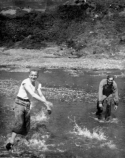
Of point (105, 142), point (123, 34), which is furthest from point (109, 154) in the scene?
point (123, 34)

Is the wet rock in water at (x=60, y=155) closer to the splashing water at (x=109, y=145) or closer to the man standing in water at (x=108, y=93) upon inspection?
the splashing water at (x=109, y=145)

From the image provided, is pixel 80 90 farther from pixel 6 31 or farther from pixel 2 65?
pixel 6 31

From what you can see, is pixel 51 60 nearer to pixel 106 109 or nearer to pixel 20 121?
pixel 106 109

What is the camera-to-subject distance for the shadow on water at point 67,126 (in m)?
6.69

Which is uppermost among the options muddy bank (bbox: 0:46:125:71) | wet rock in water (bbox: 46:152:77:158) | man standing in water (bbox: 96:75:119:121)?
man standing in water (bbox: 96:75:119:121)

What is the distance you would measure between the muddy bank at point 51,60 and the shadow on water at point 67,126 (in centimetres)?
332

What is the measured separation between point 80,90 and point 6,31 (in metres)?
12.8

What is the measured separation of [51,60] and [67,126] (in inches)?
392

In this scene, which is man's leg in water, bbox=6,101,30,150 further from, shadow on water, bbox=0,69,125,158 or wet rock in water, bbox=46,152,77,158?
wet rock in water, bbox=46,152,77,158

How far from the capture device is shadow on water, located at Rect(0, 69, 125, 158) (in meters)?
6.69

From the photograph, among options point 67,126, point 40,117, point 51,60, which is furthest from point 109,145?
point 51,60

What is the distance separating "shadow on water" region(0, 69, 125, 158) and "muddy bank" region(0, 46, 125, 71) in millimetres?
3316

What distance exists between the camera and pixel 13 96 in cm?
1148

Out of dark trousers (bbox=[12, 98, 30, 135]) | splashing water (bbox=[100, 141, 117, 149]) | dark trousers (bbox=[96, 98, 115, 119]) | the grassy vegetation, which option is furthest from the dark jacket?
the grassy vegetation
